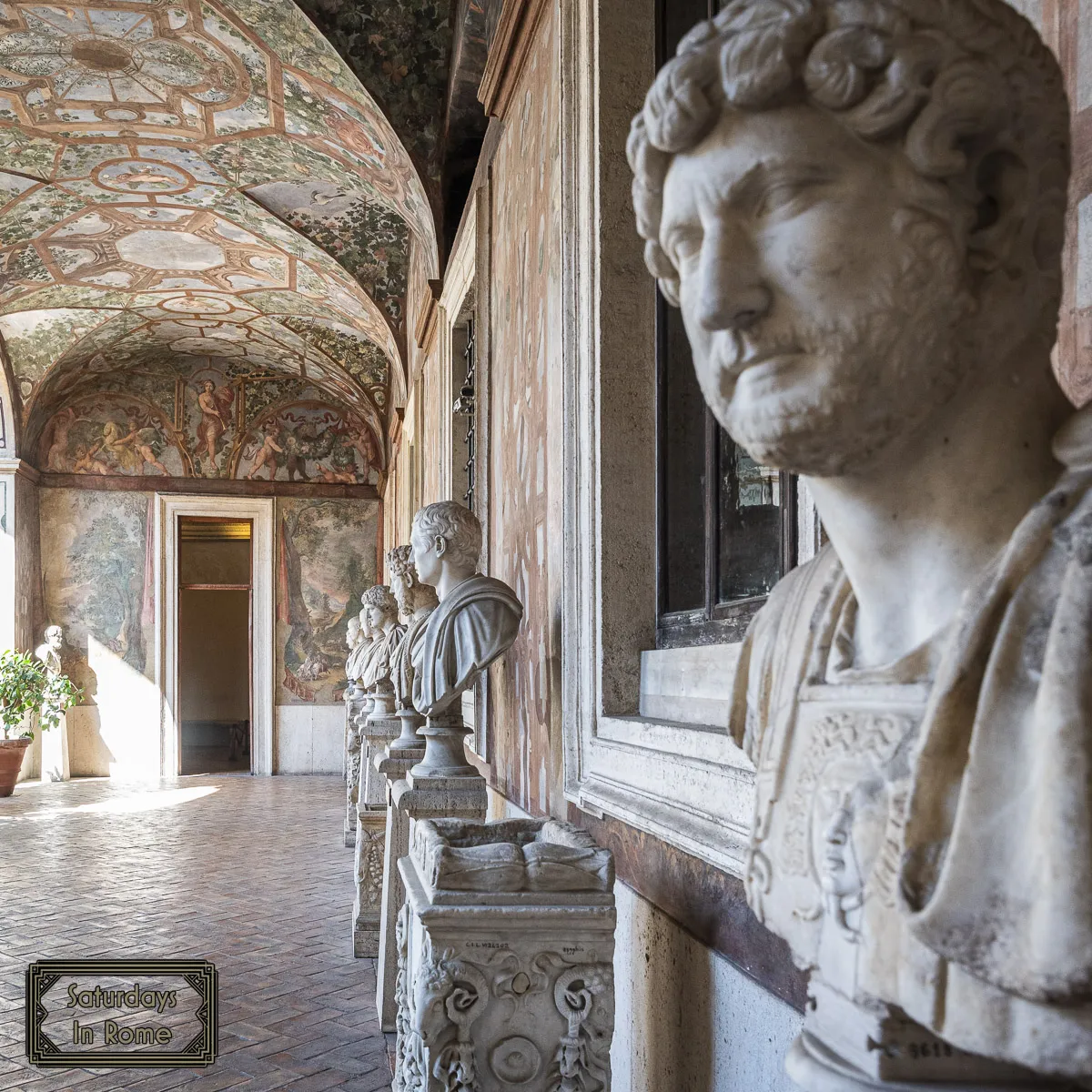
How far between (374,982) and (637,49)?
167 inches

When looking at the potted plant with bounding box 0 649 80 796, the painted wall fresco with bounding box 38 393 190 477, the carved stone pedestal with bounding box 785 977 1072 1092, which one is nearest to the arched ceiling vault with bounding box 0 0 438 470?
the painted wall fresco with bounding box 38 393 190 477

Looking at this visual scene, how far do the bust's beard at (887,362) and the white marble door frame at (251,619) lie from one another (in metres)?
17.8

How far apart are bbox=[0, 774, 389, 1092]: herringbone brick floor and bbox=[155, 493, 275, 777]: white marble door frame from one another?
478cm

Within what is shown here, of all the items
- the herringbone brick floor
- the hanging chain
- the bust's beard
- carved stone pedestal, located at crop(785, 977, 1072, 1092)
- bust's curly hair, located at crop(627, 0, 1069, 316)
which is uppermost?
the hanging chain

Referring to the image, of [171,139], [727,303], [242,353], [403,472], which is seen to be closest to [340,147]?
[171,139]

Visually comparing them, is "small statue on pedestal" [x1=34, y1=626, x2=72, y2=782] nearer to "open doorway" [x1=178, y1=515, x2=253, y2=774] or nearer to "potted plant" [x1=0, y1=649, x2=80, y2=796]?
"potted plant" [x1=0, y1=649, x2=80, y2=796]

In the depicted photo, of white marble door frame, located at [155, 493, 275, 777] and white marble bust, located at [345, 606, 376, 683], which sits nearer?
white marble bust, located at [345, 606, 376, 683]

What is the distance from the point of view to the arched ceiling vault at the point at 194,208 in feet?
31.0

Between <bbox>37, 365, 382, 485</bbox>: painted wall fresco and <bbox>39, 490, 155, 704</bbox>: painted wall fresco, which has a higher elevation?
<bbox>37, 365, 382, 485</bbox>: painted wall fresco

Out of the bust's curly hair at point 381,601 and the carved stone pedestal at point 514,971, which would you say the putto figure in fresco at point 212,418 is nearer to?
the bust's curly hair at point 381,601

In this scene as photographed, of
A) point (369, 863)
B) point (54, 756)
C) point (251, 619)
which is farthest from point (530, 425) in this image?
point (251, 619)

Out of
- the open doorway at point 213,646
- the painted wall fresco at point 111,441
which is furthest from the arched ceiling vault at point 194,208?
the open doorway at point 213,646

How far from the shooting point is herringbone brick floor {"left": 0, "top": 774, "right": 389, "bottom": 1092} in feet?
14.2

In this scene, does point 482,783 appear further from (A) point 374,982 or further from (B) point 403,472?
(B) point 403,472
